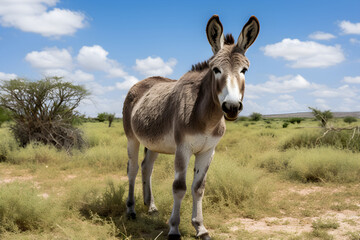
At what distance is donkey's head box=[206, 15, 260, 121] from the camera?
10.3 ft

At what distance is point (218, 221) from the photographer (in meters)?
5.33

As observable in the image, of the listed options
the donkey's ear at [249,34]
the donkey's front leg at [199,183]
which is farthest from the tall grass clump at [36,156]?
the donkey's ear at [249,34]

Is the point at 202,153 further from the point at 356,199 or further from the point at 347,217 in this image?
the point at 356,199

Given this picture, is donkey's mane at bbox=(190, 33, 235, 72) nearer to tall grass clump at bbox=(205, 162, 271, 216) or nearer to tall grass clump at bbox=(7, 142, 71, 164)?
tall grass clump at bbox=(205, 162, 271, 216)

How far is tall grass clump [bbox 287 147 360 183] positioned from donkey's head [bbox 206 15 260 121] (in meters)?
5.94

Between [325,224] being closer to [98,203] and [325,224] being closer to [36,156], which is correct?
[98,203]

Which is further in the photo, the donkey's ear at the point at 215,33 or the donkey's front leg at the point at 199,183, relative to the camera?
the donkey's front leg at the point at 199,183

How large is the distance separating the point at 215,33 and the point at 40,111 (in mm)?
10664

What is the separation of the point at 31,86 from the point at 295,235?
1137 centimetres

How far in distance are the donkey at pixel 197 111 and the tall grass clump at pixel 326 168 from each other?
17.1ft

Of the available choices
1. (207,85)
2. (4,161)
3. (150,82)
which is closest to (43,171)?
(4,161)

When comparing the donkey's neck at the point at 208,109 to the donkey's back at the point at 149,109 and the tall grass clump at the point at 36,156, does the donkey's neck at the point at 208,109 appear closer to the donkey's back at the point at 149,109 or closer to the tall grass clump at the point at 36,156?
the donkey's back at the point at 149,109

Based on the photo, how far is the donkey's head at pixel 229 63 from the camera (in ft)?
10.3

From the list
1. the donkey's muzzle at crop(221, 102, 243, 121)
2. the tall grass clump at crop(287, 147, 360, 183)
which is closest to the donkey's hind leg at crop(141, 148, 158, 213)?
the donkey's muzzle at crop(221, 102, 243, 121)
